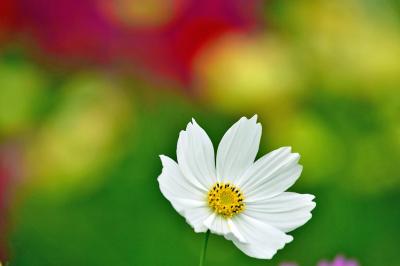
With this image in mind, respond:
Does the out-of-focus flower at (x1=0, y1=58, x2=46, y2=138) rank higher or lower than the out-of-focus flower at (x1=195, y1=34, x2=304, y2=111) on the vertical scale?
lower

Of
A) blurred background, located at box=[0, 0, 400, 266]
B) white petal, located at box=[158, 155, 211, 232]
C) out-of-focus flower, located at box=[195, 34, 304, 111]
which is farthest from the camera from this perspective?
out-of-focus flower, located at box=[195, 34, 304, 111]

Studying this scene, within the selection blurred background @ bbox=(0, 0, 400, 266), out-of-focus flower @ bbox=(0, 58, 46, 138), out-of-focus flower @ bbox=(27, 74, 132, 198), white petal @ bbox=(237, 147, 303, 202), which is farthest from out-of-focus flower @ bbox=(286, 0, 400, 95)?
white petal @ bbox=(237, 147, 303, 202)

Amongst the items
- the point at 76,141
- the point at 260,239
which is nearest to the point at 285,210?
the point at 260,239

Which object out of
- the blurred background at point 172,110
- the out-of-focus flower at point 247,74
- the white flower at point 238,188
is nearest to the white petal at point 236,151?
the white flower at point 238,188

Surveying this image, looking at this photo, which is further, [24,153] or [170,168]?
[24,153]

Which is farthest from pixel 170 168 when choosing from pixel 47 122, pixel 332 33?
pixel 332 33

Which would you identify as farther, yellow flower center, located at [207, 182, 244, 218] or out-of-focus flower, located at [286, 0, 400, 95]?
out-of-focus flower, located at [286, 0, 400, 95]

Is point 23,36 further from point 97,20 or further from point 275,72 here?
point 275,72

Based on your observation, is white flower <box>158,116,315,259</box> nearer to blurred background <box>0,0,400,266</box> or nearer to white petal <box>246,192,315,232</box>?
white petal <box>246,192,315,232</box>
